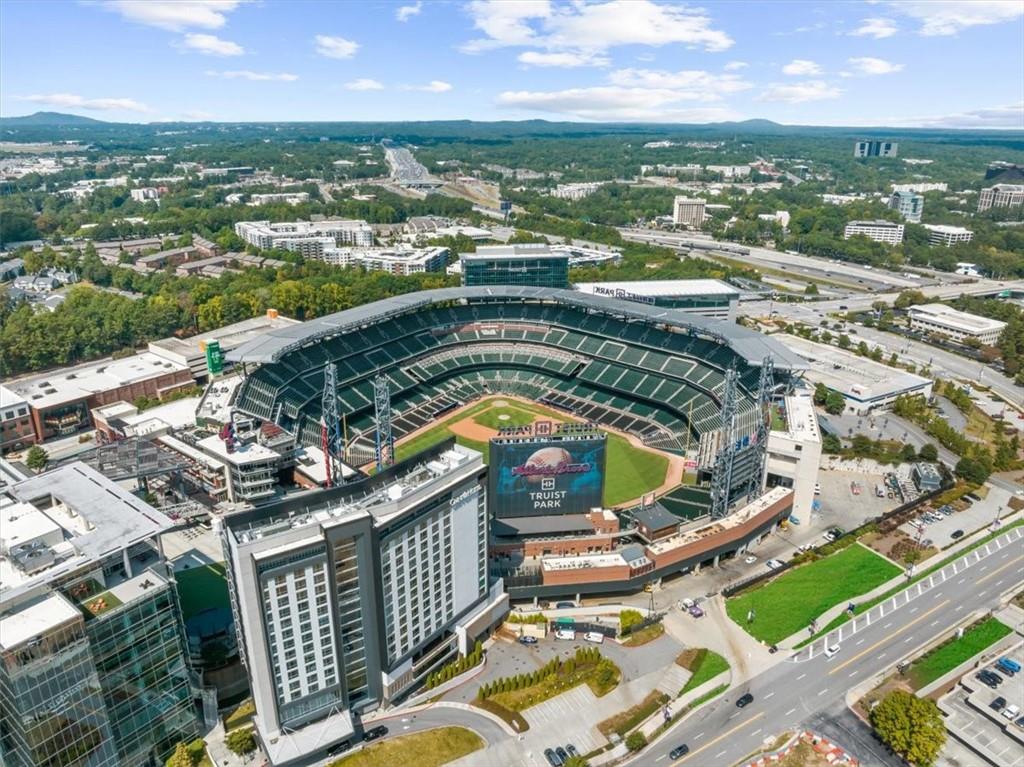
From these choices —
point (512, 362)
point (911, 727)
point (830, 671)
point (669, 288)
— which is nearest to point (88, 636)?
point (911, 727)

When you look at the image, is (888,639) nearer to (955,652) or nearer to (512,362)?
(955,652)

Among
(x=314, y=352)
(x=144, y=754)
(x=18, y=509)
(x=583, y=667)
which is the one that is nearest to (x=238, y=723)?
(x=144, y=754)

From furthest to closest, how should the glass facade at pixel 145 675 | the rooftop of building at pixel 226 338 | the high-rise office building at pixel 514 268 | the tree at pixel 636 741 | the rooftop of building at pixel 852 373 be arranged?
the high-rise office building at pixel 514 268 → the rooftop of building at pixel 226 338 → the rooftop of building at pixel 852 373 → the tree at pixel 636 741 → the glass facade at pixel 145 675

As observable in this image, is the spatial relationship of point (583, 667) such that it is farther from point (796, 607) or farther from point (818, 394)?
point (818, 394)

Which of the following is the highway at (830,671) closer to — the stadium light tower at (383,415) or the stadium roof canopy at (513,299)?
the stadium roof canopy at (513,299)

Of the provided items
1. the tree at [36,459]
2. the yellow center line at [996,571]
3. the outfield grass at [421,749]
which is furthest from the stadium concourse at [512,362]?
the outfield grass at [421,749]

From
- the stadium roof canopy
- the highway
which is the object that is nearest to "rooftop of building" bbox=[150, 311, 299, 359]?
the stadium roof canopy

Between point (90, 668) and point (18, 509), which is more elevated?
point (18, 509)
